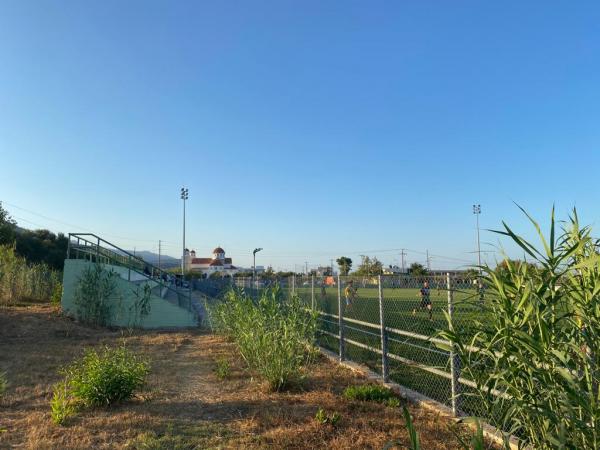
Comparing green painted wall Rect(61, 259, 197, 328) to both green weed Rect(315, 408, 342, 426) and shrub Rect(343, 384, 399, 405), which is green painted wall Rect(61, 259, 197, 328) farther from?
green weed Rect(315, 408, 342, 426)

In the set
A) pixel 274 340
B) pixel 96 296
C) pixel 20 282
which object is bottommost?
pixel 274 340

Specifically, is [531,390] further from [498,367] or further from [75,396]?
[75,396]

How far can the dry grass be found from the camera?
4.36 meters

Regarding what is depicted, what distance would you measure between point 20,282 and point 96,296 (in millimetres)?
7692

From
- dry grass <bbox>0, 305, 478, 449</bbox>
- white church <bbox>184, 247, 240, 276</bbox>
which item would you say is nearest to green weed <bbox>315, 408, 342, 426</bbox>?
dry grass <bbox>0, 305, 478, 449</bbox>

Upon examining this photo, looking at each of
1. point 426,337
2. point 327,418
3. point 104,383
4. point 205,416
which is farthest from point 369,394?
point 104,383

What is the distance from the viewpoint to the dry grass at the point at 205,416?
436cm

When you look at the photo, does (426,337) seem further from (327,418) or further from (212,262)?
(212,262)

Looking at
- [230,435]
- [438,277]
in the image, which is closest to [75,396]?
[230,435]

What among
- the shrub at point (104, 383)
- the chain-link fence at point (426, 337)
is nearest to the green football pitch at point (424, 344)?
the chain-link fence at point (426, 337)

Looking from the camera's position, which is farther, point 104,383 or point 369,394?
point 369,394

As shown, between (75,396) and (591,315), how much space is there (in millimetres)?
5340

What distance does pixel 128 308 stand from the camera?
13.7 m

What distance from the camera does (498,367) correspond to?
2.78 metres
